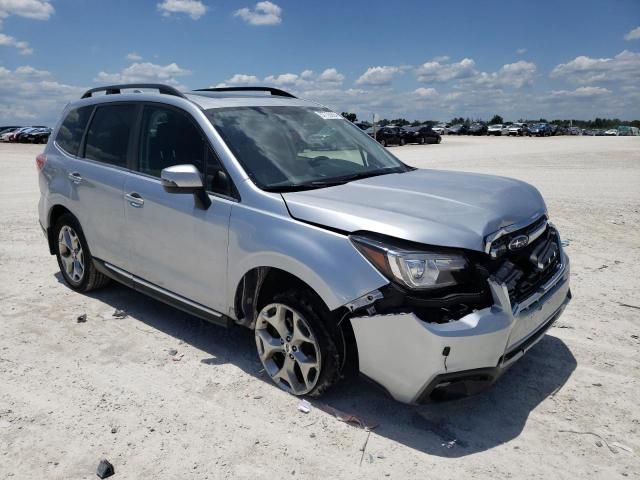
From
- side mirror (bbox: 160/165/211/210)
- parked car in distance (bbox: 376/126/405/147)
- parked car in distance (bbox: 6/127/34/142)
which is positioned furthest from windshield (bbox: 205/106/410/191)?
parked car in distance (bbox: 6/127/34/142)

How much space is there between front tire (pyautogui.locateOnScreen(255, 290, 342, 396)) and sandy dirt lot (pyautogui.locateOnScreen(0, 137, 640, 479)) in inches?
6.0

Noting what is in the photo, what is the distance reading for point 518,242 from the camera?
3203 millimetres

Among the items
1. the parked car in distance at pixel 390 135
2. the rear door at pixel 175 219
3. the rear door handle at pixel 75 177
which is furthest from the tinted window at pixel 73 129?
the parked car in distance at pixel 390 135

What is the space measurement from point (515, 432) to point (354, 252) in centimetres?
140

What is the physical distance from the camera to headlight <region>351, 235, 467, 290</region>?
2846 millimetres

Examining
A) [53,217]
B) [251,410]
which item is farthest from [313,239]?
[53,217]

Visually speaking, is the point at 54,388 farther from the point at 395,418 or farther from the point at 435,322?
the point at 435,322

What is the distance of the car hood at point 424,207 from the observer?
2920mm

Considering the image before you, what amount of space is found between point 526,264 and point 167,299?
260 centimetres

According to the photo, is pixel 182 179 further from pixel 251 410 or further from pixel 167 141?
pixel 251 410

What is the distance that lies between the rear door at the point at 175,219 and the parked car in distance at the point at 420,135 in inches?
1594

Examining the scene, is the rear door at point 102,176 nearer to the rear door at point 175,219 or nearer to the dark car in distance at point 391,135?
the rear door at point 175,219

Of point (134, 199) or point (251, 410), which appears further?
point (134, 199)

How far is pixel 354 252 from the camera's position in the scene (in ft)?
9.73
